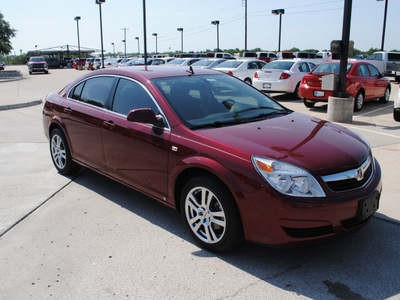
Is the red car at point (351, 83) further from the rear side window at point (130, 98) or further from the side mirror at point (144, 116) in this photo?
the side mirror at point (144, 116)

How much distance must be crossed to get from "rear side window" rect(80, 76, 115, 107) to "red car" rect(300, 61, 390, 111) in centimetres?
827

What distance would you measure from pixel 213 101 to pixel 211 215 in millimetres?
1394

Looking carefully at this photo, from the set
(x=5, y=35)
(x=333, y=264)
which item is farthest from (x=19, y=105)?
(x=5, y=35)

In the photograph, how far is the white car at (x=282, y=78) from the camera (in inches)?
582

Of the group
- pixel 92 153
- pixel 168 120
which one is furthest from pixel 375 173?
pixel 92 153

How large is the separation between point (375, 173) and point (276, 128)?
1.00m

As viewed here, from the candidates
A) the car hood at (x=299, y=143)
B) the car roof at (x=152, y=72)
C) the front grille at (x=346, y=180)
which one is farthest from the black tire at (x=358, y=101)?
the front grille at (x=346, y=180)

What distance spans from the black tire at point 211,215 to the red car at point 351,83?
912cm

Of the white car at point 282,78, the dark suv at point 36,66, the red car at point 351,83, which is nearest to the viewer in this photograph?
the red car at point 351,83

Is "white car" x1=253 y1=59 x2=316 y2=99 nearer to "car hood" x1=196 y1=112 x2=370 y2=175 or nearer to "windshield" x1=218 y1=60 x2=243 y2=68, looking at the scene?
"windshield" x1=218 y1=60 x2=243 y2=68

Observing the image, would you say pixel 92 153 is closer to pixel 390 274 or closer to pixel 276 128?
pixel 276 128

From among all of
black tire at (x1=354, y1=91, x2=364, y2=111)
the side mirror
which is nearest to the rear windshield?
black tire at (x1=354, y1=91, x2=364, y2=111)

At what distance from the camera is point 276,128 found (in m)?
3.83

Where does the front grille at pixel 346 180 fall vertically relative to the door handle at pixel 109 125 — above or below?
below
